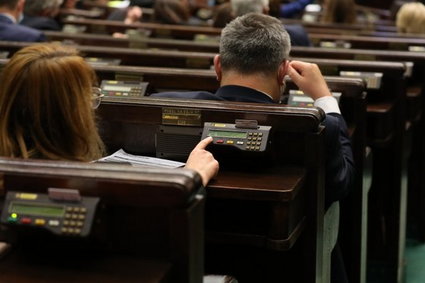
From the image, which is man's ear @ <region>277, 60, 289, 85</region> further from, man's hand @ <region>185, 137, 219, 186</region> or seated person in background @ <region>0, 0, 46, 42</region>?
seated person in background @ <region>0, 0, 46, 42</region>

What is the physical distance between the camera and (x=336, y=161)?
2.86 m

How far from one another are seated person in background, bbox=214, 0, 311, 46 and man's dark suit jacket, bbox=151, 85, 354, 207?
2.35 metres

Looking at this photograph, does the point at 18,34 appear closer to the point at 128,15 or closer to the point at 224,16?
the point at 224,16

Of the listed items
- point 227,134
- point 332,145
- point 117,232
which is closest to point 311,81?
point 332,145

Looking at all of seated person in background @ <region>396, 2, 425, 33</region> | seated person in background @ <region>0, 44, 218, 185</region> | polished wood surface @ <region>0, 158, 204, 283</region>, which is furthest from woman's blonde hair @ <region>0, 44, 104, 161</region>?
seated person in background @ <region>396, 2, 425, 33</region>

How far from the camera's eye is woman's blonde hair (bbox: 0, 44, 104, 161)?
2.15 m

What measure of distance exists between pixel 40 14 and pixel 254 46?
13.9ft

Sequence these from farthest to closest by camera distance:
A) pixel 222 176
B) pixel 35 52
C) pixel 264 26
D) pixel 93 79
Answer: pixel 264 26 < pixel 222 176 < pixel 93 79 < pixel 35 52

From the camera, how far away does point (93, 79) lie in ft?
7.77

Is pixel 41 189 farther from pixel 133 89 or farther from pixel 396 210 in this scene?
pixel 396 210

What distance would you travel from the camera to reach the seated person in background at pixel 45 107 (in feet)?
7.06

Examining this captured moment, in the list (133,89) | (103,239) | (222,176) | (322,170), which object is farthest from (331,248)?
(103,239)

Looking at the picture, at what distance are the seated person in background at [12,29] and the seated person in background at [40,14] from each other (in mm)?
820

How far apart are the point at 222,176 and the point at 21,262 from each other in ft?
2.59
